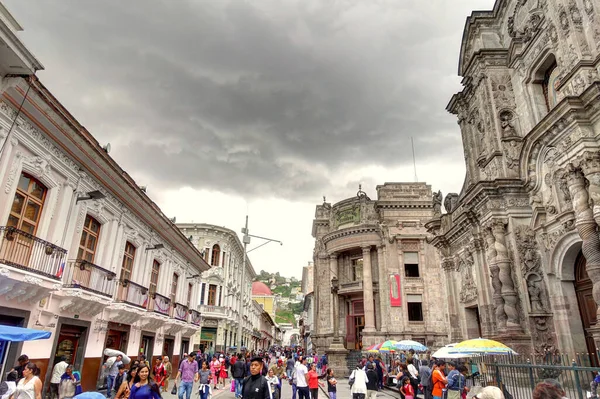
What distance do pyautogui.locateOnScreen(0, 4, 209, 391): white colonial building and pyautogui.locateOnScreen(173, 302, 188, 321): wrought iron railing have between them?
3071 mm

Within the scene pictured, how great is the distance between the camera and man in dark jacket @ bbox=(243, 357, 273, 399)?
16.8ft

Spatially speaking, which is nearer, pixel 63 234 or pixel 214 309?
pixel 63 234

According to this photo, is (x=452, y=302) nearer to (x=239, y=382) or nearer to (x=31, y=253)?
(x=239, y=382)

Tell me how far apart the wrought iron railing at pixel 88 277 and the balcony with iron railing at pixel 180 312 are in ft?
25.2

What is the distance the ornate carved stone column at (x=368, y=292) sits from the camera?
110ft

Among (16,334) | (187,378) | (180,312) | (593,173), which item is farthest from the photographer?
(180,312)

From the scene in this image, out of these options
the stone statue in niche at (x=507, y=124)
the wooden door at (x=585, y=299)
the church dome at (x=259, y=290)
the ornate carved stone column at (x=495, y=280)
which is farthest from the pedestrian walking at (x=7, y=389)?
the church dome at (x=259, y=290)

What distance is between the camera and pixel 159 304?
18031 mm

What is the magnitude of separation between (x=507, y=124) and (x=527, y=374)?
1082 cm

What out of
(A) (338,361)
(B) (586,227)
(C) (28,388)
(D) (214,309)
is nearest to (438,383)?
(B) (586,227)

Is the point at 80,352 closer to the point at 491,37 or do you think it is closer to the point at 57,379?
the point at 57,379

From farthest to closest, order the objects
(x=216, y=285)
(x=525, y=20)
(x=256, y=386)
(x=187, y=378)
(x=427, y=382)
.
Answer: (x=216, y=285)
(x=525, y=20)
(x=427, y=382)
(x=187, y=378)
(x=256, y=386)

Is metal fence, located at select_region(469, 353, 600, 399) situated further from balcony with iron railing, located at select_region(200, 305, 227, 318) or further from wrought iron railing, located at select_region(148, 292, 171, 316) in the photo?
balcony with iron railing, located at select_region(200, 305, 227, 318)

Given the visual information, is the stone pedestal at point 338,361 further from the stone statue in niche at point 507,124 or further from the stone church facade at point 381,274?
the stone statue in niche at point 507,124
